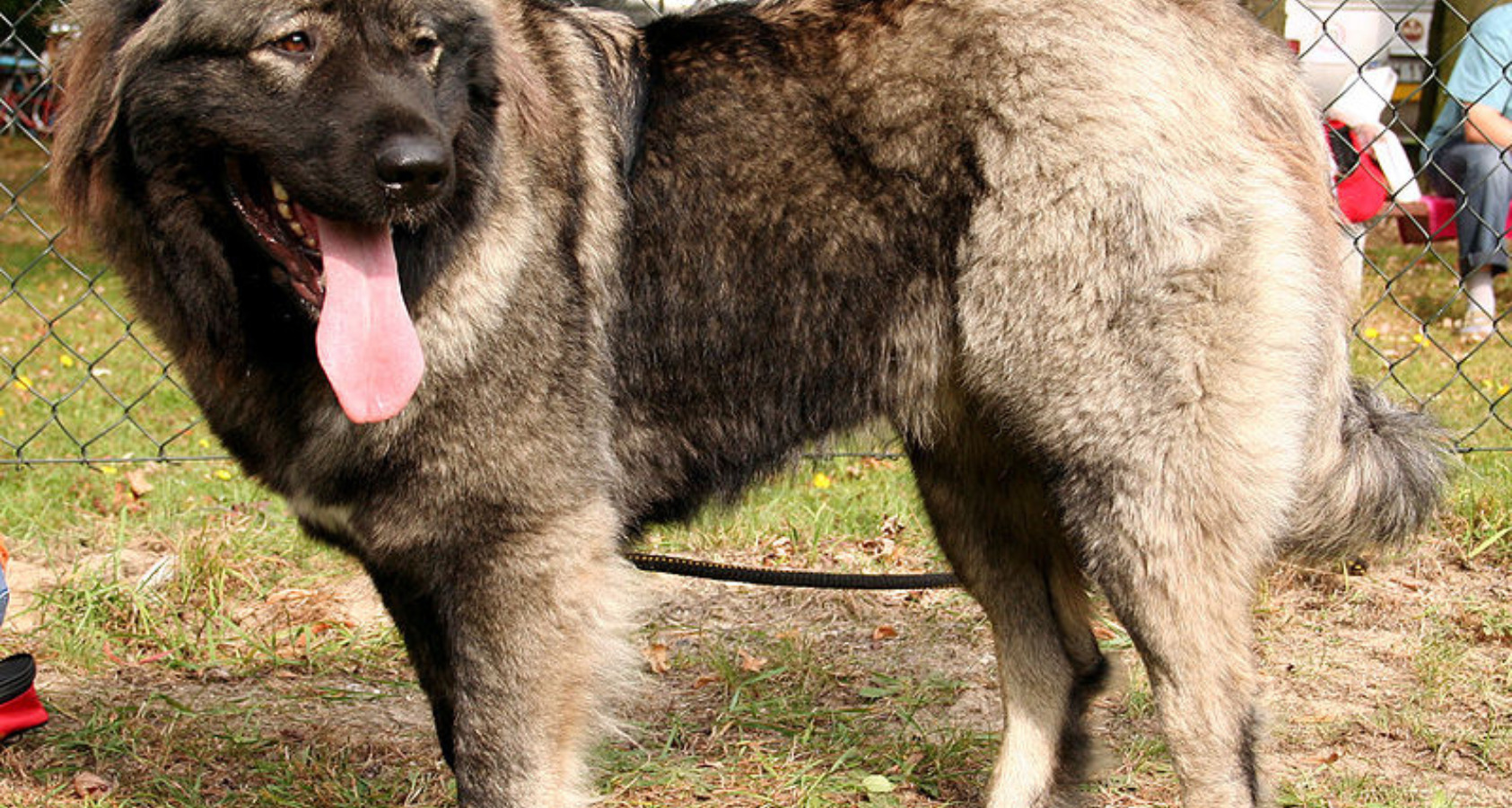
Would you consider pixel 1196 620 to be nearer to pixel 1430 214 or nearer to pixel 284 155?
pixel 284 155

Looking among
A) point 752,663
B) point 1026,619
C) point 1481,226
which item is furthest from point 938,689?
point 1481,226

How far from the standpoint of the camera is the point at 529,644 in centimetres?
241

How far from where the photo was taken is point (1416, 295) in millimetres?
8305

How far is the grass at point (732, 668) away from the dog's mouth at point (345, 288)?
468 millimetres

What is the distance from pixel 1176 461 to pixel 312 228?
1513 mm

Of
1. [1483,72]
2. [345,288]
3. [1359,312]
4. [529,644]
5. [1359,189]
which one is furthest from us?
[1483,72]

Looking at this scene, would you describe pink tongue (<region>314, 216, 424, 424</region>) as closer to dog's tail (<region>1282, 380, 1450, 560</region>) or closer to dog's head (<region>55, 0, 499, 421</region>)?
dog's head (<region>55, 0, 499, 421</region>)

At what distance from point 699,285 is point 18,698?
1.82 metres

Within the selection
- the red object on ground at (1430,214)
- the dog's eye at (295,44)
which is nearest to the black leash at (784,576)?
the dog's eye at (295,44)

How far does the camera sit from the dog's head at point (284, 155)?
84.8 inches

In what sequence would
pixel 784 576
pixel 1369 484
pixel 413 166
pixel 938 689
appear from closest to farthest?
pixel 413 166
pixel 1369 484
pixel 784 576
pixel 938 689

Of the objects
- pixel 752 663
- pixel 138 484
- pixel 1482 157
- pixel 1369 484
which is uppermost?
pixel 1369 484

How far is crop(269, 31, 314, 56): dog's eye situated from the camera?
218 cm

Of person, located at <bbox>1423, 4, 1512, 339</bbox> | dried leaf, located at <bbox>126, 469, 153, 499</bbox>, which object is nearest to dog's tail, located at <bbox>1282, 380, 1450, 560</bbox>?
dried leaf, located at <bbox>126, 469, 153, 499</bbox>
